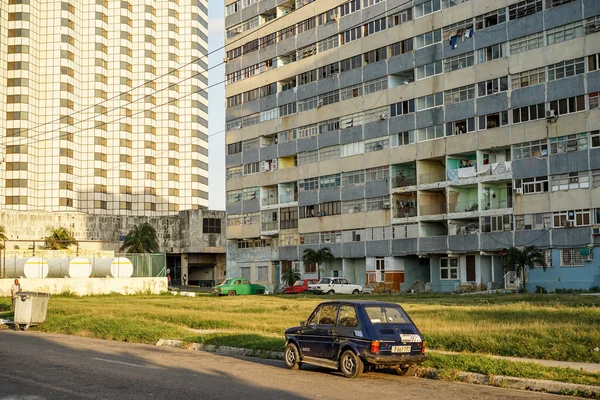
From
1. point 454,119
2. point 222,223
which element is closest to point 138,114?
point 222,223

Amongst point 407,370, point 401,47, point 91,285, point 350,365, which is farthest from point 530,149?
point 350,365

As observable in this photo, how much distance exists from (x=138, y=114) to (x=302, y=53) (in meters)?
63.3

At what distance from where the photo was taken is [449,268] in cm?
6700

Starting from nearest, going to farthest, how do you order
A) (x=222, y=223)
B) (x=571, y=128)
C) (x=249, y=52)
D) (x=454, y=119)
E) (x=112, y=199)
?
1. (x=571, y=128)
2. (x=454, y=119)
3. (x=249, y=52)
4. (x=222, y=223)
5. (x=112, y=199)

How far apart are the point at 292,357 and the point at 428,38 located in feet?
180

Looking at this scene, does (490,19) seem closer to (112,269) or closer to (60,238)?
(112,269)

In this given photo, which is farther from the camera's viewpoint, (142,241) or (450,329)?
(142,241)

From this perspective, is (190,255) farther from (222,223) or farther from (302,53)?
(302,53)

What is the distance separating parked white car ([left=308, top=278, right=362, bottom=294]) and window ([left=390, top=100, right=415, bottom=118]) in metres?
16.6

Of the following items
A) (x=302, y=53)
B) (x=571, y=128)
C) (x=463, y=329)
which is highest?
(x=302, y=53)

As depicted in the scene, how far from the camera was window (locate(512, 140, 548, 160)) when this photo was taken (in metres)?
58.4

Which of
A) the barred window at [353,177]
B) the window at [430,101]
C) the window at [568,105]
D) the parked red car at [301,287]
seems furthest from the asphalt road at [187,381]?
the barred window at [353,177]

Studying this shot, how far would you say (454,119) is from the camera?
213 ft

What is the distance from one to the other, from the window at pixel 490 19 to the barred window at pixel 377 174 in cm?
1588
